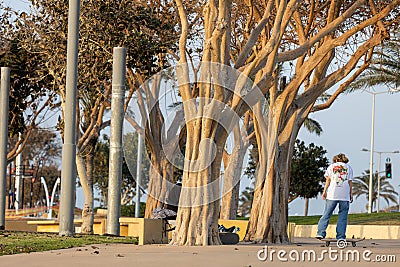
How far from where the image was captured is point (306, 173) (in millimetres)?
63500

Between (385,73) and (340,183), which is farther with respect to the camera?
(385,73)

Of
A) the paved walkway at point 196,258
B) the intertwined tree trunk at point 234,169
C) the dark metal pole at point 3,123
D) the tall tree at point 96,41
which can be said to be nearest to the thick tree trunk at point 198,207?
the paved walkway at point 196,258

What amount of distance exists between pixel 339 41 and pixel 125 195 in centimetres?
5771

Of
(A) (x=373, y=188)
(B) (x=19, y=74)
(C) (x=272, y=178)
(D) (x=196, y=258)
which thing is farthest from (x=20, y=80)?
(A) (x=373, y=188)

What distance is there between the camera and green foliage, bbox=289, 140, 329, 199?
63.1 meters

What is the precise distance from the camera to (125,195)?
7856 cm

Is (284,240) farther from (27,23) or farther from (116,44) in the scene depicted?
(27,23)

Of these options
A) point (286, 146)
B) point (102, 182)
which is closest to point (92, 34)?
point (286, 146)

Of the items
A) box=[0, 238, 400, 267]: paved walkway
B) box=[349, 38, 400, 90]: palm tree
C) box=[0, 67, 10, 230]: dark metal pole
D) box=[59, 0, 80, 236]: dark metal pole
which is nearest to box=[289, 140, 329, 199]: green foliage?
box=[349, 38, 400, 90]: palm tree

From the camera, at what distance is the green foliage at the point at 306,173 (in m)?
63.1

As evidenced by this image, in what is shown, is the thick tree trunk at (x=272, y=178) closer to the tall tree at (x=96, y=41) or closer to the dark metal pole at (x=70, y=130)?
the dark metal pole at (x=70, y=130)

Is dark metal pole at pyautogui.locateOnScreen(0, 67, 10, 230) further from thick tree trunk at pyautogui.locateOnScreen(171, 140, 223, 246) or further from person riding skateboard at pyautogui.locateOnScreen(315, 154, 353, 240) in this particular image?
person riding skateboard at pyautogui.locateOnScreen(315, 154, 353, 240)

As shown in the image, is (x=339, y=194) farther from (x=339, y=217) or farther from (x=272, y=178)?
(x=272, y=178)

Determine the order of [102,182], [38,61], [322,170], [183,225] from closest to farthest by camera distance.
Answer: [183,225] < [38,61] < [322,170] < [102,182]
